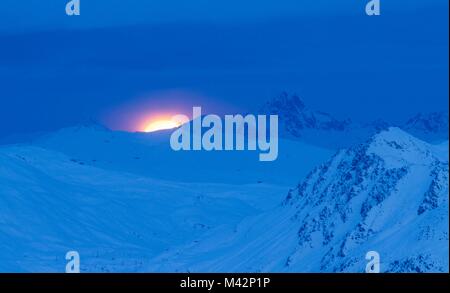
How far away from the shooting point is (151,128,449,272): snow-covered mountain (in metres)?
29.9

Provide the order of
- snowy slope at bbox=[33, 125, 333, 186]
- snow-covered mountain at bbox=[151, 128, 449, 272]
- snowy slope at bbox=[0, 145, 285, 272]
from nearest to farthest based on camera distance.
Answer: snow-covered mountain at bbox=[151, 128, 449, 272] → snowy slope at bbox=[0, 145, 285, 272] → snowy slope at bbox=[33, 125, 333, 186]

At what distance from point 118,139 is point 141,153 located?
13.8 metres

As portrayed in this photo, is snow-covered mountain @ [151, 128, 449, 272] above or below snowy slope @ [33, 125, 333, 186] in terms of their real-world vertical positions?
below

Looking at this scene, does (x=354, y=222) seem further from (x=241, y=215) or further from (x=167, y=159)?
(x=167, y=159)

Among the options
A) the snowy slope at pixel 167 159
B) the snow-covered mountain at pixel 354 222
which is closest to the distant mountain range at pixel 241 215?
the snow-covered mountain at pixel 354 222

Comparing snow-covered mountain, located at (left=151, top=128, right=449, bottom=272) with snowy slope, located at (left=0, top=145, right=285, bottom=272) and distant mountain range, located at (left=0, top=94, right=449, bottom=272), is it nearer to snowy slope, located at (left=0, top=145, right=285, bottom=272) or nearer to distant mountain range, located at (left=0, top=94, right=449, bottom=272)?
distant mountain range, located at (left=0, top=94, right=449, bottom=272)

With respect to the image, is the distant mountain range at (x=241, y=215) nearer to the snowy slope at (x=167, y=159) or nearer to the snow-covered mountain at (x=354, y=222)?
the snow-covered mountain at (x=354, y=222)

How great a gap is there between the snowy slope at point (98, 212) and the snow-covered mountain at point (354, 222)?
4.74 meters

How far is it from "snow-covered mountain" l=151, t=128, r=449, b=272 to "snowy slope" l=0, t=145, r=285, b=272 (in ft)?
15.5

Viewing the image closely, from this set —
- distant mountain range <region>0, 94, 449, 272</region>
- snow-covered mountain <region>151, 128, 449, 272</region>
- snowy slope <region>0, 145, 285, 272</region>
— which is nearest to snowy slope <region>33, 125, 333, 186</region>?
distant mountain range <region>0, 94, 449, 272</region>

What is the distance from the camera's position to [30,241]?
53781 millimetres

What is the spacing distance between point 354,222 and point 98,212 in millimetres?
37561

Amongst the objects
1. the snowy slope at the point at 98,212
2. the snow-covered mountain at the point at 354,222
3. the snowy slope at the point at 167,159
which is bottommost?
the snow-covered mountain at the point at 354,222

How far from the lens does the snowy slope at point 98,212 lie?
1925 inches
